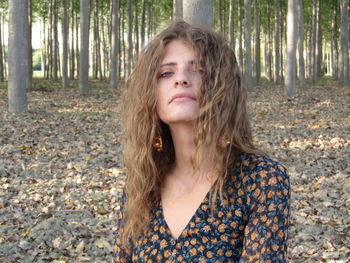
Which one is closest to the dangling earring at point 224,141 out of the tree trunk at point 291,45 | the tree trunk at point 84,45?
the tree trunk at point 291,45

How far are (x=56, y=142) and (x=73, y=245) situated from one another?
509cm

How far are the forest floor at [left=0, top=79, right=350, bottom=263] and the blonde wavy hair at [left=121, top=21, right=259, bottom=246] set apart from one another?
4.50 ft

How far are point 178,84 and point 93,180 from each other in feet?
17.1

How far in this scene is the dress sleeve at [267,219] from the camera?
66.9 inches

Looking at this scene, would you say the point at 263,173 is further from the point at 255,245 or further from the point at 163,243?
the point at 163,243

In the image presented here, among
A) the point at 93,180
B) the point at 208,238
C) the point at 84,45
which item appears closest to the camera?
the point at 208,238

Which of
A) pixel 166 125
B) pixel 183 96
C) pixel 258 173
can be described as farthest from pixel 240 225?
pixel 166 125

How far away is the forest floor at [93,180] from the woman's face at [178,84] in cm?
153

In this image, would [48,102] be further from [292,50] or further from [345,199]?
[345,199]

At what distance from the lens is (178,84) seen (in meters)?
1.93

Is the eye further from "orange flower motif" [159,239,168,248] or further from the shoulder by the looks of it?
"orange flower motif" [159,239,168,248]

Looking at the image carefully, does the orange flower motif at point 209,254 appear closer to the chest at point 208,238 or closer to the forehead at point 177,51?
the chest at point 208,238

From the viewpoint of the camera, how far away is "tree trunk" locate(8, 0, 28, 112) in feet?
41.2

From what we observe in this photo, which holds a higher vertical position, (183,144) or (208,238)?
(183,144)
